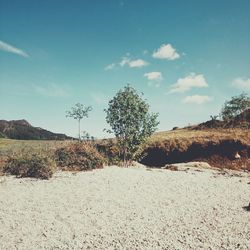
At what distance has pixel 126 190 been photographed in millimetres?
15914

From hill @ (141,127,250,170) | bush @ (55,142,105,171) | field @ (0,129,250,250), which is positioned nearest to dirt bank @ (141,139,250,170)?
hill @ (141,127,250,170)

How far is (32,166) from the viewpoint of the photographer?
18875 mm

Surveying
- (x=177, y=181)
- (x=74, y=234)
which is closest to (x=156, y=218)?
(x=74, y=234)

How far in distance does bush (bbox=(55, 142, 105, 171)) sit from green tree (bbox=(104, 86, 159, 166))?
5.16 meters

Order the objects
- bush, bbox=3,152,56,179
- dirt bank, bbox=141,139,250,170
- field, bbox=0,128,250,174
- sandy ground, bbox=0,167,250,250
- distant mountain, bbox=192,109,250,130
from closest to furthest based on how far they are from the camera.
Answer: sandy ground, bbox=0,167,250,250 → bush, bbox=3,152,56,179 → dirt bank, bbox=141,139,250,170 → field, bbox=0,128,250,174 → distant mountain, bbox=192,109,250,130

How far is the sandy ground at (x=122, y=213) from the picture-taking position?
984 cm

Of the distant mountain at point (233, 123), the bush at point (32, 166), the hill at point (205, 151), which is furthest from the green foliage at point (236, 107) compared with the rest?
the bush at point (32, 166)

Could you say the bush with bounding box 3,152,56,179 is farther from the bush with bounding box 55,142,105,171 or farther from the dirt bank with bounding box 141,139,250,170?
the dirt bank with bounding box 141,139,250,170

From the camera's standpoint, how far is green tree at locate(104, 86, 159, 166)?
2630 centimetres

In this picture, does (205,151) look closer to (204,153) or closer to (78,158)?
(204,153)

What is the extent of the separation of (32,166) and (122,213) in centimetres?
847

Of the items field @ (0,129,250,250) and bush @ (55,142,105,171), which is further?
bush @ (55,142,105,171)

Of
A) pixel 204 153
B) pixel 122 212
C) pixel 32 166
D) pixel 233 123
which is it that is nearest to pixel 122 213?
pixel 122 212

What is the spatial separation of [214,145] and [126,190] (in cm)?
1923
